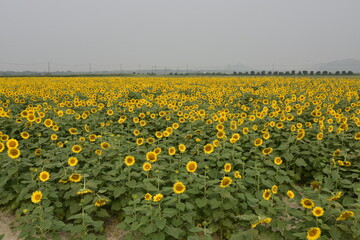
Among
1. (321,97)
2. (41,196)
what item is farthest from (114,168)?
(321,97)

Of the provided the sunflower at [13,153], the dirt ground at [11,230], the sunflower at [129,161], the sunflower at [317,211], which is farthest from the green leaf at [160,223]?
the sunflower at [13,153]

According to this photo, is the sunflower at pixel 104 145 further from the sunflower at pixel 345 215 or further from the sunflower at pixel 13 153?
the sunflower at pixel 345 215

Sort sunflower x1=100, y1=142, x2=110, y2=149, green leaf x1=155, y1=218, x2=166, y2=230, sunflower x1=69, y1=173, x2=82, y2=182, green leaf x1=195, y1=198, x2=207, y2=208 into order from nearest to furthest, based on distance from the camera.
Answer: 1. green leaf x1=155, y1=218, x2=166, y2=230
2. green leaf x1=195, y1=198, x2=207, y2=208
3. sunflower x1=69, y1=173, x2=82, y2=182
4. sunflower x1=100, y1=142, x2=110, y2=149

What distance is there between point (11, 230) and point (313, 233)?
12.0 ft

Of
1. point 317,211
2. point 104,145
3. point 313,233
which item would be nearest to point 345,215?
point 317,211

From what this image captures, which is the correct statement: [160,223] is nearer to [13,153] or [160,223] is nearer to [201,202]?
[201,202]

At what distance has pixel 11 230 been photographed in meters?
3.42

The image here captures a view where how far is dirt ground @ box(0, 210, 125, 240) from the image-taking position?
3302 millimetres

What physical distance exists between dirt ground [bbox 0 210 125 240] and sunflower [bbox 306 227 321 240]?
86.2 inches

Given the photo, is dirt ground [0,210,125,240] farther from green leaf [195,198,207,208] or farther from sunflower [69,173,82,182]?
green leaf [195,198,207,208]

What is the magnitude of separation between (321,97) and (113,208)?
317 inches

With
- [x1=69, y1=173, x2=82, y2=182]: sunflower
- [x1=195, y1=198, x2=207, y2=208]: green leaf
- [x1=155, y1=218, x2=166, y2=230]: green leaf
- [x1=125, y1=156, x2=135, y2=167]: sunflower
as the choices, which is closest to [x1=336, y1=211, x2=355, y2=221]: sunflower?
[x1=195, y1=198, x2=207, y2=208]: green leaf

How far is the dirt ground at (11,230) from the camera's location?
3.30 m

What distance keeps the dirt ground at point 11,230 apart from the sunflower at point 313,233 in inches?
86.2
